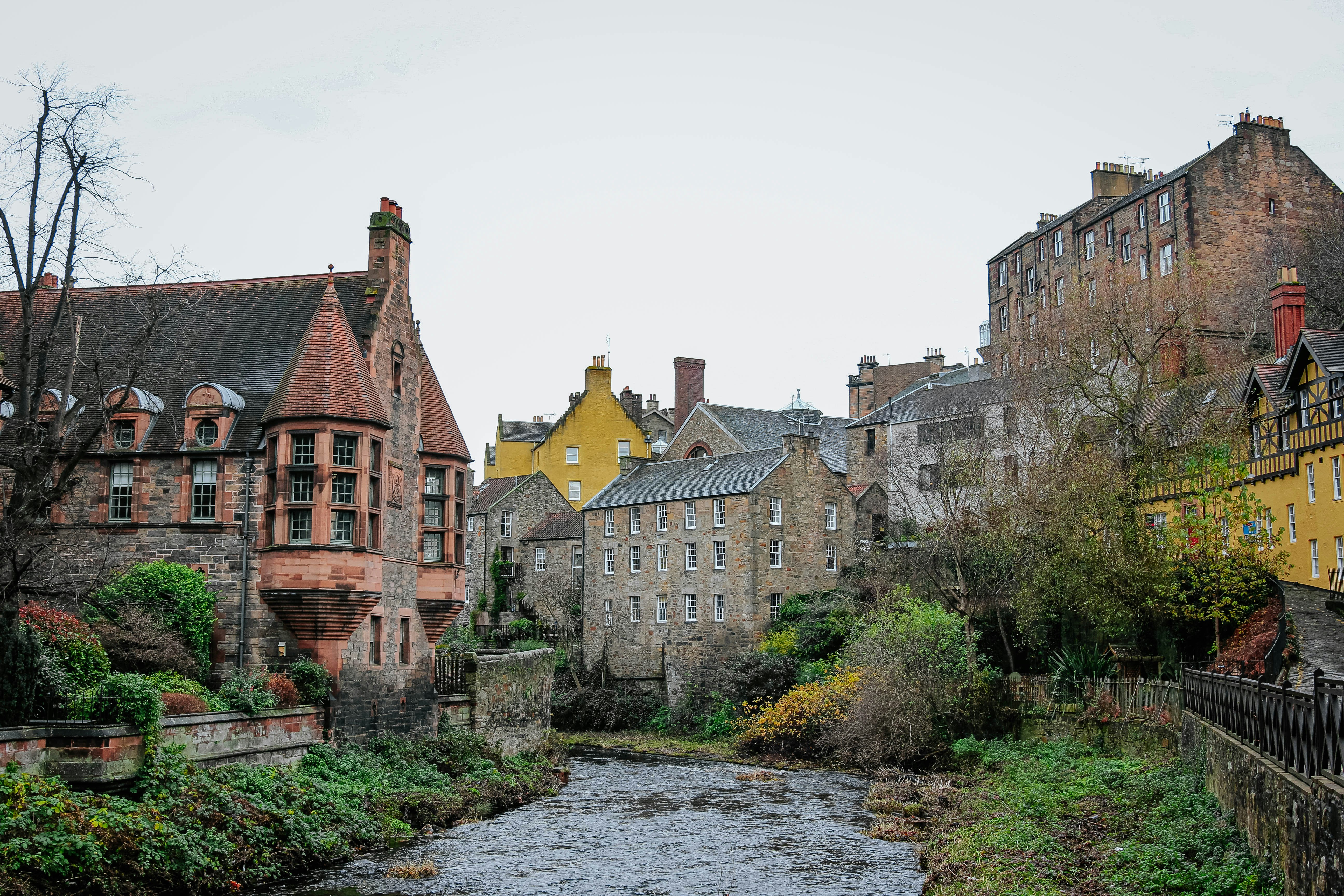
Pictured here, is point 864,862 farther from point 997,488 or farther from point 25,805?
point 997,488

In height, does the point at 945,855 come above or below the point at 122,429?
below

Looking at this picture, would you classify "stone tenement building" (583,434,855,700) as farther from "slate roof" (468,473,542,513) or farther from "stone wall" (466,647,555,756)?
"stone wall" (466,647,555,756)

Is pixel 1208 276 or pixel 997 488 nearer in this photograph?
pixel 997 488

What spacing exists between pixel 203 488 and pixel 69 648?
6.75 meters

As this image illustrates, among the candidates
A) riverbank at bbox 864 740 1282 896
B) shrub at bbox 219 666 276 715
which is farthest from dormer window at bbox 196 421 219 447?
riverbank at bbox 864 740 1282 896

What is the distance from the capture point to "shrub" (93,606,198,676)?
2262cm

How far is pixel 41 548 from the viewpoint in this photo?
20.2 metres

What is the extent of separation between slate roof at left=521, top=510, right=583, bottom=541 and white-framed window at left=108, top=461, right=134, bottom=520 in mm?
31125

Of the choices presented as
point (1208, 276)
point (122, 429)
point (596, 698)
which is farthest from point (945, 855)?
point (1208, 276)

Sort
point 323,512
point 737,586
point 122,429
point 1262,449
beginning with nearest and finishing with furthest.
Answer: point 323,512 → point 122,429 → point 1262,449 → point 737,586

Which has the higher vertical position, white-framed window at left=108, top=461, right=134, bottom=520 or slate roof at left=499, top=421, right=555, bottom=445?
slate roof at left=499, top=421, right=555, bottom=445

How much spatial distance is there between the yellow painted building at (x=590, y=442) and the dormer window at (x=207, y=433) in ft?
139

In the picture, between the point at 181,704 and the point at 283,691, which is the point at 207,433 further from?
the point at 181,704

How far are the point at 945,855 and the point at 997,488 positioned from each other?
23255 mm
